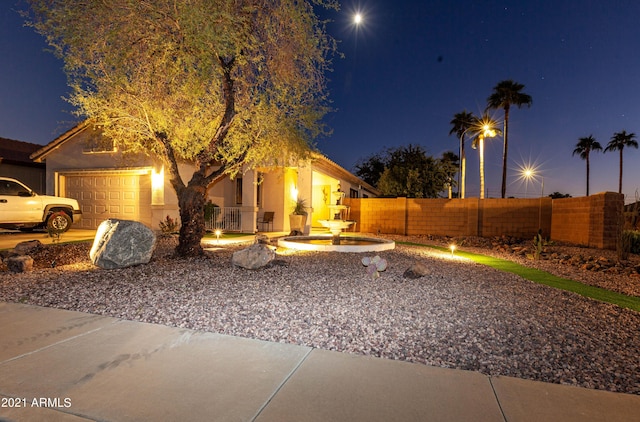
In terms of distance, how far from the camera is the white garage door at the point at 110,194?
15.7m

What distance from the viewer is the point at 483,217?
17250 mm

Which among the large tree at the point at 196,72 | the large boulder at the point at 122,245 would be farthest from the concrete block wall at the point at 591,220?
the large boulder at the point at 122,245

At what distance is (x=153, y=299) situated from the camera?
5211 mm

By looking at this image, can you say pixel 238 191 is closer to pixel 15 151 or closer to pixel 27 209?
pixel 27 209

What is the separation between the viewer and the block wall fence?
45.2 ft

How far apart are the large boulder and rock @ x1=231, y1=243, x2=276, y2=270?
6.14 feet

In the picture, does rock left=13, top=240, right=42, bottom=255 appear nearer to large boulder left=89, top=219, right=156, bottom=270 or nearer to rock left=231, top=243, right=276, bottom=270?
large boulder left=89, top=219, right=156, bottom=270

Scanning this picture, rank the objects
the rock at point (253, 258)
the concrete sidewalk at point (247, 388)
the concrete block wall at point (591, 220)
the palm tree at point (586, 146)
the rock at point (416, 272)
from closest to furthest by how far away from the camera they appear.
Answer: the concrete sidewalk at point (247, 388) < the rock at point (416, 272) < the rock at point (253, 258) < the concrete block wall at point (591, 220) < the palm tree at point (586, 146)

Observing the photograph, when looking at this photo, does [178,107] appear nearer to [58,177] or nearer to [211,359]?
[211,359]

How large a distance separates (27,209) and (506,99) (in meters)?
33.7

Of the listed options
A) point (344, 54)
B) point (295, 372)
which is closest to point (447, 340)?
point (295, 372)

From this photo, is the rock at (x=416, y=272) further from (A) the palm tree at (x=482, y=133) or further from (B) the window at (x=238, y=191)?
(A) the palm tree at (x=482, y=133)

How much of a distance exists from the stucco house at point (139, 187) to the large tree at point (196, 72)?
6.00 m

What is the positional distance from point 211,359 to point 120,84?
690 cm
